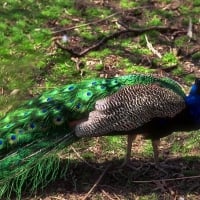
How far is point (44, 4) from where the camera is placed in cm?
682

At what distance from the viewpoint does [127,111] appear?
13.0 feet

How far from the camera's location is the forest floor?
164 inches

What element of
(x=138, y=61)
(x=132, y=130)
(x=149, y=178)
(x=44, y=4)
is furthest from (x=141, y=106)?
(x=44, y=4)

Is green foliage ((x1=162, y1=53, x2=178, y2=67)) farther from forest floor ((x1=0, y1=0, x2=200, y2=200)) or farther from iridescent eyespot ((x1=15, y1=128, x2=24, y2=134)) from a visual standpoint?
iridescent eyespot ((x1=15, y1=128, x2=24, y2=134))

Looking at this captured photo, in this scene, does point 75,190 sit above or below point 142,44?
below

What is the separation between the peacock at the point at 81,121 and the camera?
390 cm

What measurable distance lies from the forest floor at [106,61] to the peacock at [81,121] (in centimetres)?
24

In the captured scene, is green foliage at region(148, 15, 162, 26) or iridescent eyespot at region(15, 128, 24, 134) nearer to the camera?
iridescent eyespot at region(15, 128, 24, 134)

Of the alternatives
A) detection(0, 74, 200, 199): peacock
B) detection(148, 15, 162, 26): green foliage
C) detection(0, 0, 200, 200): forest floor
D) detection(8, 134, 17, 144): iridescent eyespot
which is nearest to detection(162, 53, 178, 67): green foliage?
detection(0, 0, 200, 200): forest floor

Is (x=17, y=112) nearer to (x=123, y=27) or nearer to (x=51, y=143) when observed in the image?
(x=51, y=143)

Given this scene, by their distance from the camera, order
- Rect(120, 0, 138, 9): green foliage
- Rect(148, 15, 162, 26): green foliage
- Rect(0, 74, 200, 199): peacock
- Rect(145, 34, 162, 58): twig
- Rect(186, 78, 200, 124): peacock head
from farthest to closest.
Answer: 1. Rect(120, 0, 138, 9): green foliage
2. Rect(148, 15, 162, 26): green foliage
3. Rect(145, 34, 162, 58): twig
4. Rect(186, 78, 200, 124): peacock head
5. Rect(0, 74, 200, 199): peacock

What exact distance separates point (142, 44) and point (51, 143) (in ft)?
8.24

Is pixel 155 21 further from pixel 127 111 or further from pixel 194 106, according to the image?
pixel 127 111

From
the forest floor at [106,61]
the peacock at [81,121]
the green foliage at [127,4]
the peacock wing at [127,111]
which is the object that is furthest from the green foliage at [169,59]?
the peacock wing at [127,111]
